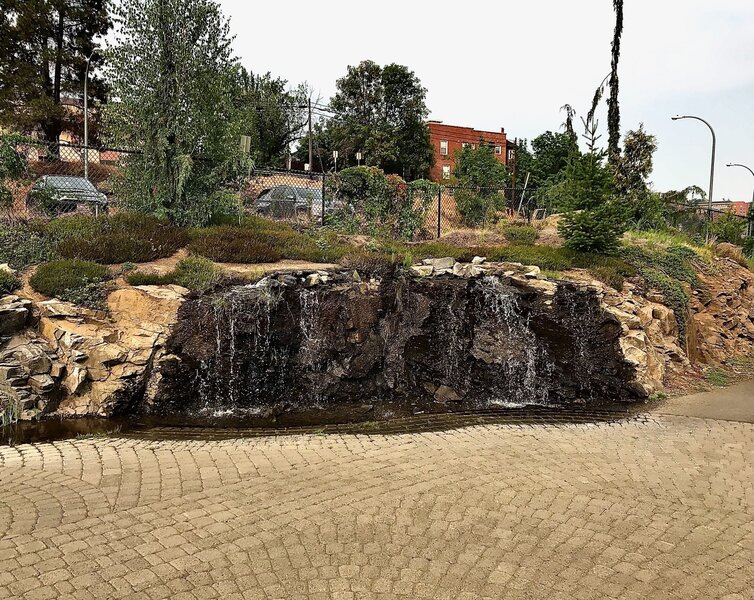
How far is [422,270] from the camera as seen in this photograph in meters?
11.2

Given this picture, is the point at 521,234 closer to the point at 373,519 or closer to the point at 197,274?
the point at 197,274

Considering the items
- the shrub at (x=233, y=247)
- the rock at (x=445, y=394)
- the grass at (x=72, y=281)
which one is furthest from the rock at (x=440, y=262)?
the grass at (x=72, y=281)

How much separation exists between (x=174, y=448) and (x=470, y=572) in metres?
3.68

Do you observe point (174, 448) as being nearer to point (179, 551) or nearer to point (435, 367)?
point (179, 551)

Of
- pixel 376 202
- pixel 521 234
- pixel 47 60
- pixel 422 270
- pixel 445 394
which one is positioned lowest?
pixel 445 394

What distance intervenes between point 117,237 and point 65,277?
6.01ft

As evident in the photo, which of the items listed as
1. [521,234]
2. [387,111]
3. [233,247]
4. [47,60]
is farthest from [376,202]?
[387,111]

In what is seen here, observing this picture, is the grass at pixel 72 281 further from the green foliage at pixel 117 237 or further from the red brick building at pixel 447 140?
the red brick building at pixel 447 140

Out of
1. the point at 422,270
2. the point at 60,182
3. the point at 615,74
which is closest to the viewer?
the point at 422,270

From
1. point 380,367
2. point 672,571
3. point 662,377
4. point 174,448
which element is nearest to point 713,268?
point 662,377

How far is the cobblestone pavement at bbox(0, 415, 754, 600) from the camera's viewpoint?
3.62 meters

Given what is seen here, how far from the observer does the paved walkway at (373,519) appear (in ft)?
11.9

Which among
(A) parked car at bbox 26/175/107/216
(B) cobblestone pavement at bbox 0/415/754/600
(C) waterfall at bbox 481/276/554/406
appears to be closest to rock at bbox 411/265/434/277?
(C) waterfall at bbox 481/276/554/406

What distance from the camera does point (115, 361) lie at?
27.5 ft
